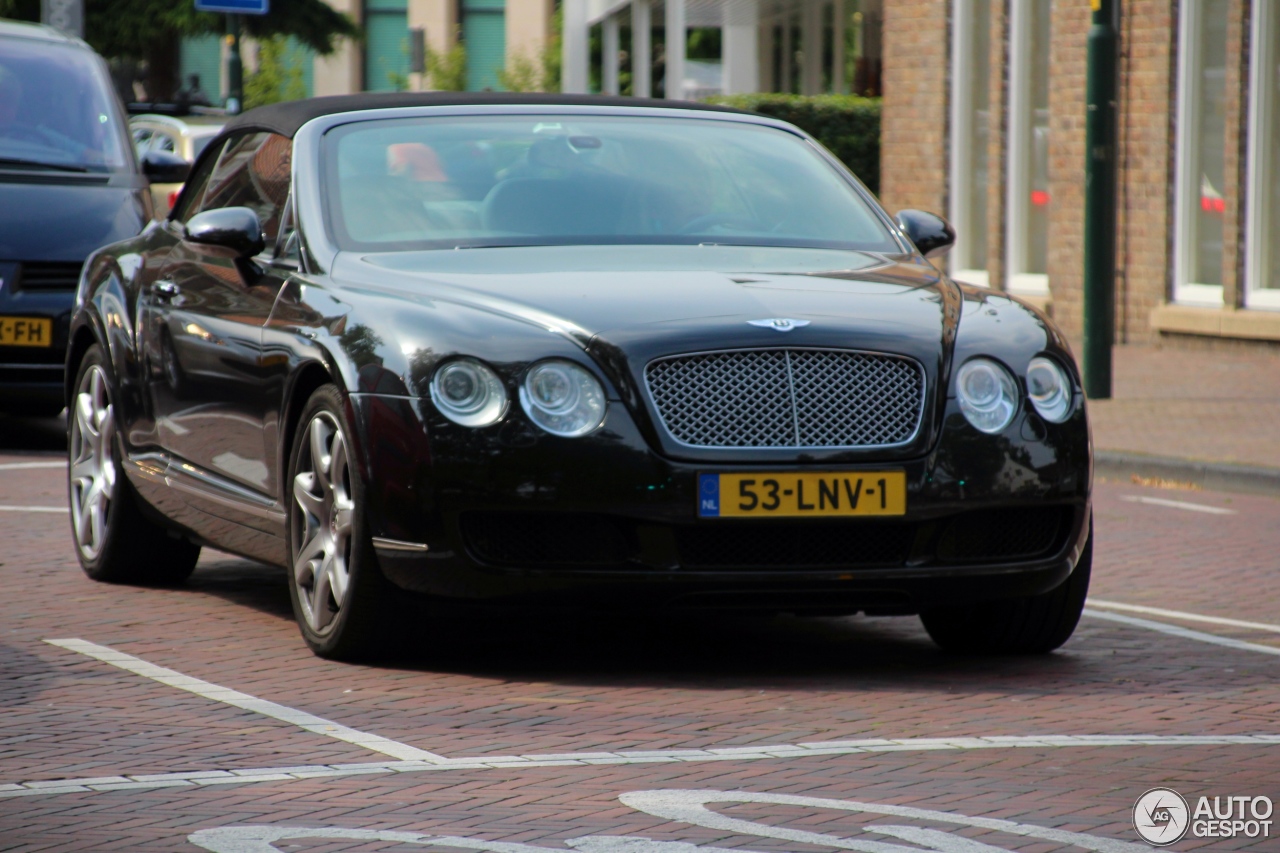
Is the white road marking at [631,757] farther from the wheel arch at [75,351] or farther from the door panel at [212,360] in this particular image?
the wheel arch at [75,351]

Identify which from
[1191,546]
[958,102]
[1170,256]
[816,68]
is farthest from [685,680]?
[816,68]

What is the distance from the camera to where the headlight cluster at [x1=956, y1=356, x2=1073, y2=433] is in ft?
19.5

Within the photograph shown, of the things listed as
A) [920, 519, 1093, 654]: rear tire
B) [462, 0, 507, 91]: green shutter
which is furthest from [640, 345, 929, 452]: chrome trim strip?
[462, 0, 507, 91]: green shutter

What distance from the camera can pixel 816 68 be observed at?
2966 cm

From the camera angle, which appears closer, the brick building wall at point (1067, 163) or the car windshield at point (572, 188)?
the car windshield at point (572, 188)

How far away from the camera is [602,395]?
5.73m

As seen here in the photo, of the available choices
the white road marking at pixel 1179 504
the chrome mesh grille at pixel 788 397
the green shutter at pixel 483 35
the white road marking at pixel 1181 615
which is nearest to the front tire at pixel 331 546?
the chrome mesh grille at pixel 788 397

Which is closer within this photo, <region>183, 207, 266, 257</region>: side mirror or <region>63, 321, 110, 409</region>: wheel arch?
<region>183, 207, 266, 257</region>: side mirror

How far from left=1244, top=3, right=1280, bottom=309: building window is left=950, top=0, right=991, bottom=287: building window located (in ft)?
12.1

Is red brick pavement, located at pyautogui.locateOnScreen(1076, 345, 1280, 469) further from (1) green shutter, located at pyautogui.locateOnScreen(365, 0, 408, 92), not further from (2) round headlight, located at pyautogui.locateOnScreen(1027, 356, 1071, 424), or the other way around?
(1) green shutter, located at pyautogui.locateOnScreen(365, 0, 408, 92)

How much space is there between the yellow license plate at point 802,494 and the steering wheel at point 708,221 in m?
1.29

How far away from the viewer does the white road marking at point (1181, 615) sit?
7117mm

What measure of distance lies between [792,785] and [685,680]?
1296mm

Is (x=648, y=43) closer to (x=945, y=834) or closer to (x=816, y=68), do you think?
(x=816, y=68)
